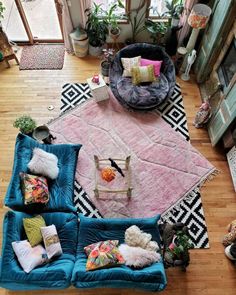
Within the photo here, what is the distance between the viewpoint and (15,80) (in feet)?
15.1

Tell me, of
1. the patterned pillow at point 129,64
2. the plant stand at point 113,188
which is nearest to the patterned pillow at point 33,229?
the plant stand at point 113,188

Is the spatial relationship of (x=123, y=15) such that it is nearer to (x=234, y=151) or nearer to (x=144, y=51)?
(x=144, y=51)

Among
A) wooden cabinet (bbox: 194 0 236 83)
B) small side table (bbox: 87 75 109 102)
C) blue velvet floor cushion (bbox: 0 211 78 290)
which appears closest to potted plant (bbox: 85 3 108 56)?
small side table (bbox: 87 75 109 102)

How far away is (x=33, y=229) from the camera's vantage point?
2.78 metres

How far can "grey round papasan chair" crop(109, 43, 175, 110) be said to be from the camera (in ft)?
13.3

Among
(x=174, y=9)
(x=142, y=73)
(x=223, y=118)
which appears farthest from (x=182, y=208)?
(x=174, y=9)

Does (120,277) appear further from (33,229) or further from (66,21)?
(66,21)

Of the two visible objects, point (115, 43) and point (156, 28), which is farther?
point (115, 43)

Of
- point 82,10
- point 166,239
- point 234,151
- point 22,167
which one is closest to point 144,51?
point 82,10

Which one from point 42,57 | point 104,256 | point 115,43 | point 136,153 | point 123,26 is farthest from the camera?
point 115,43

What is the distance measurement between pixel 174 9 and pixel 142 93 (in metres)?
1.47

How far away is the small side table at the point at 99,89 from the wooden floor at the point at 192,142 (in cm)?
57

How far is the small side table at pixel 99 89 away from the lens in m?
4.14

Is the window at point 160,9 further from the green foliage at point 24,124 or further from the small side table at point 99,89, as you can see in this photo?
the green foliage at point 24,124
